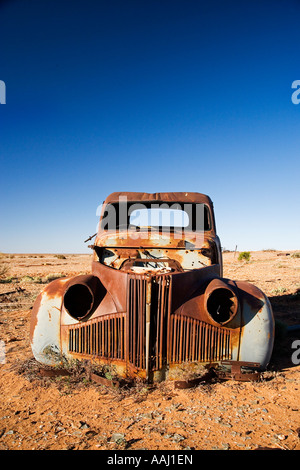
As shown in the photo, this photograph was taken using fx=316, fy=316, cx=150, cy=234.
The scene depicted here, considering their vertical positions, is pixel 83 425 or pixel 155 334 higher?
pixel 155 334

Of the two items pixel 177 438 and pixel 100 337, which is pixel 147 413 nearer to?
pixel 177 438

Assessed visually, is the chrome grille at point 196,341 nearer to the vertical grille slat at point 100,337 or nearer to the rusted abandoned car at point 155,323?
the rusted abandoned car at point 155,323

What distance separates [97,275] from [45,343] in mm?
910

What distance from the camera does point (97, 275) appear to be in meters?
3.67

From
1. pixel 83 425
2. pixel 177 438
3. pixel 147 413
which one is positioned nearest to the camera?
→ pixel 177 438

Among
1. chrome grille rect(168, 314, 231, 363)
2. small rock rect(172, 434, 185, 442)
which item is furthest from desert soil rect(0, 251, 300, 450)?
chrome grille rect(168, 314, 231, 363)

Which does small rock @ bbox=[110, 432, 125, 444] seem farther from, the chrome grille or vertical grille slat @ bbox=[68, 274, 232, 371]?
the chrome grille

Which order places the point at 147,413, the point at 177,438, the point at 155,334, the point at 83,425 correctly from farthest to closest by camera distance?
the point at 155,334 → the point at 147,413 → the point at 83,425 → the point at 177,438

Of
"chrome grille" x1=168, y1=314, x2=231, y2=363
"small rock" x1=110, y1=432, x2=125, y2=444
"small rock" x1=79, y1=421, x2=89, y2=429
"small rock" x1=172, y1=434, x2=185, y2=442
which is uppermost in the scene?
"chrome grille" x1=168, y1=314, x2=231, y2=363

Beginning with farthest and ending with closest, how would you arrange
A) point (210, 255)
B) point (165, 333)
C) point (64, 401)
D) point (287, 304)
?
1. point (287, 304)
2. point (210, 255)
3. point (165, 333)
4. point (64, 401)

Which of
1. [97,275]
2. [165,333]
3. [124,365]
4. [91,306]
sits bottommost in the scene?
[124,365]

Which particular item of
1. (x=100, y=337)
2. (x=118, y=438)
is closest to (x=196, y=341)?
(x=100, y=337)
